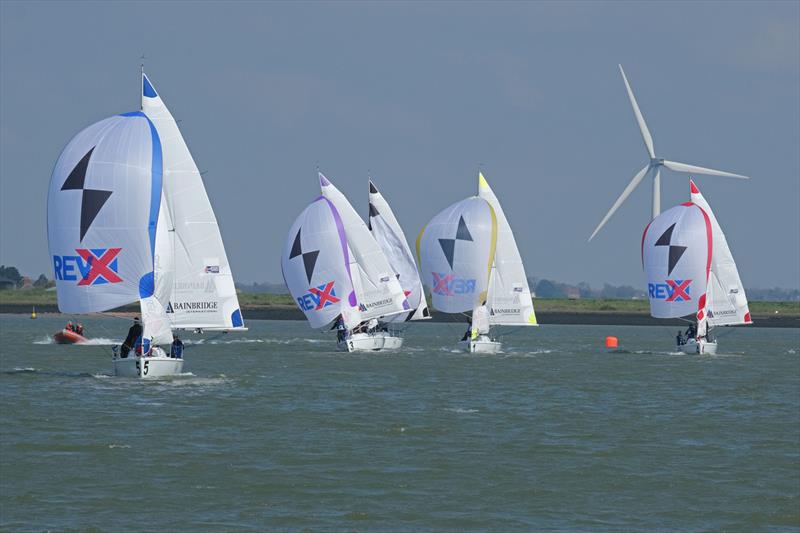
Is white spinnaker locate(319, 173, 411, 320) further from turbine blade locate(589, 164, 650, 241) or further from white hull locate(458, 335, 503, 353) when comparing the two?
turbine blade locate(589, 164, 650, 241)

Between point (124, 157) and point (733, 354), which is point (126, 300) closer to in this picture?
point (124, 157)

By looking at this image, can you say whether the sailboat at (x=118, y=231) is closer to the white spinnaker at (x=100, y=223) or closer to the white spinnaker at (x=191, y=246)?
the white spinnaker at (x=100, y=223)

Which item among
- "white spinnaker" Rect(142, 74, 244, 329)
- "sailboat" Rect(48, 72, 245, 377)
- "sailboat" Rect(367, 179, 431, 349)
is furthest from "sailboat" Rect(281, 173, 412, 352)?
"sailboat" Rect(48, 72, 245, 377)

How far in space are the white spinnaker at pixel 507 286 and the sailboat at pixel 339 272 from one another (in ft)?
19.3

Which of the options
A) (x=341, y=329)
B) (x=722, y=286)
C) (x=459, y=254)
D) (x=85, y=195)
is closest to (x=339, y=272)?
(x=341, y=329)

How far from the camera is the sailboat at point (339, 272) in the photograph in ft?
243

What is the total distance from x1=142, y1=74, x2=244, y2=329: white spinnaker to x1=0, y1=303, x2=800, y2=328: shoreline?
11073 cm

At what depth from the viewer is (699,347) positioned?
79438 millimetres

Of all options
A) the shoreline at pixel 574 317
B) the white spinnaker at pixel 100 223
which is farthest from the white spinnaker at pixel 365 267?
the shoreline at pixel 574 317

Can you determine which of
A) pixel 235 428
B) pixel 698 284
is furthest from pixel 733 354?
pixel 235 428

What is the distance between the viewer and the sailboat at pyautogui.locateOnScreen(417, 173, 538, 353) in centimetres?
7694

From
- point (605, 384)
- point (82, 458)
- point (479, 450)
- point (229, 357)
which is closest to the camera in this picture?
point (82, 458)

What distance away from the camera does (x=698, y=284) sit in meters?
79.9

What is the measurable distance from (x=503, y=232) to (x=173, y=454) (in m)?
53.0
